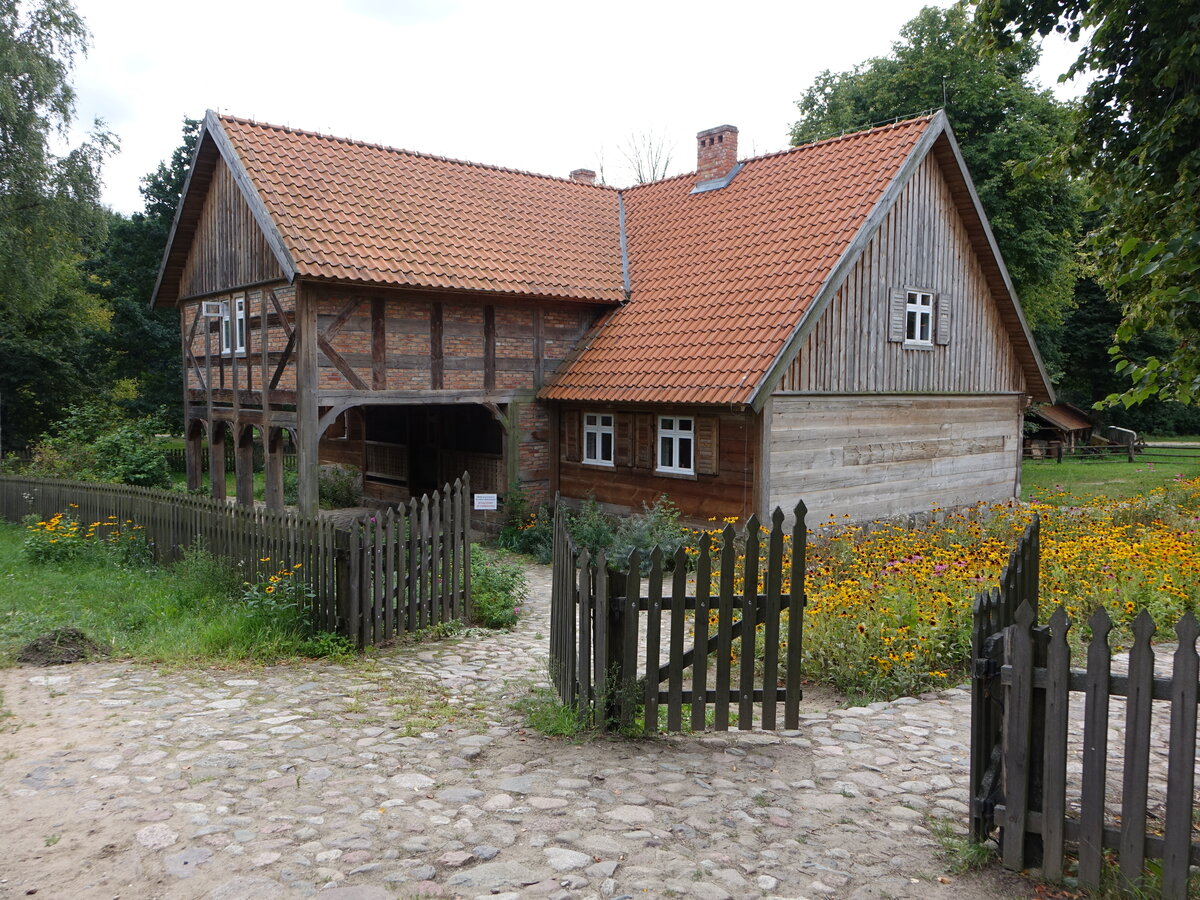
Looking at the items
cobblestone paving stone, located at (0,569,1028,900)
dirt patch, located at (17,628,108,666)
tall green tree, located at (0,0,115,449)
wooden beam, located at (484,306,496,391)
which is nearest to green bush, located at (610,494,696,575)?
wooden beam, located at (484,306,496,391)

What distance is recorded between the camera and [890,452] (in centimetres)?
1617

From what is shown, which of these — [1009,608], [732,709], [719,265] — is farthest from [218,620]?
[719,265]

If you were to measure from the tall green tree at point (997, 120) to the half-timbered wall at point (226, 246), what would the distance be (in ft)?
60.4

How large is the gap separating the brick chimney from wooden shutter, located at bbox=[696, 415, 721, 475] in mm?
6521

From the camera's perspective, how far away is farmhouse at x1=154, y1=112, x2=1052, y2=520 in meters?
14.4

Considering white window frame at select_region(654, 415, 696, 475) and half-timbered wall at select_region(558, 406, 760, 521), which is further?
white window frame at select_region(654, 415, 696, 475)

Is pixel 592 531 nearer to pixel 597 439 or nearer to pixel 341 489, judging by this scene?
pixel 597 439

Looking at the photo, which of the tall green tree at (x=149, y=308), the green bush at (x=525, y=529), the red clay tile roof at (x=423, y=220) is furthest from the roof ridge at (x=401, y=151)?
the tall green tree at (x=149, y=308)

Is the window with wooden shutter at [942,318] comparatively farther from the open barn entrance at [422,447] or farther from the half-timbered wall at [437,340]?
the open barn entrance at [422,447]

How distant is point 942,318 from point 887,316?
173 centimetres

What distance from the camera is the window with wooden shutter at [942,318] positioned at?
16.8 m

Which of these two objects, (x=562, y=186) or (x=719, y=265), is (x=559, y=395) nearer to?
(x=719, y=265)

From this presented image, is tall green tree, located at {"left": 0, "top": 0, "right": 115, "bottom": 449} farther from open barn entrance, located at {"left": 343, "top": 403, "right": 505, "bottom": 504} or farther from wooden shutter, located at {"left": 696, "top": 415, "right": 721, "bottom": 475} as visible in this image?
wooden shutter, located at {"left": 696, "top": 415, "right": 721, "bottom": 475}

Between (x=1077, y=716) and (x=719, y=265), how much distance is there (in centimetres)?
1138
